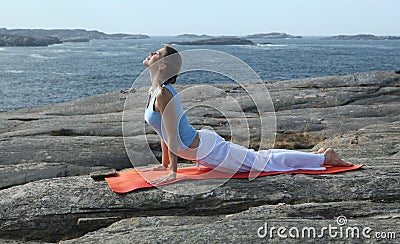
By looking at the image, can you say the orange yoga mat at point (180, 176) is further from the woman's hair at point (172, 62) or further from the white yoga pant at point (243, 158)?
the woman's hair at point (172, 62)

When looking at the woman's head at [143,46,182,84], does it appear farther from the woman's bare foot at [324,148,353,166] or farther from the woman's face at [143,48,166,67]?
the woman's bare foot at [324,148,353,166]

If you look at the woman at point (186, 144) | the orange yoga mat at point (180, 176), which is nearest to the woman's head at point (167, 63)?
the woman at point (186, 144)

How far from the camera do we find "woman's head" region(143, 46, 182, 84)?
34.9 ft

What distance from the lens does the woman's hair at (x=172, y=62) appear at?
10.6 meters

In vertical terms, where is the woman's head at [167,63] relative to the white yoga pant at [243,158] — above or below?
above

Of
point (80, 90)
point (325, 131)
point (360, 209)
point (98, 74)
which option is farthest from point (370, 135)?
point (98, 74)

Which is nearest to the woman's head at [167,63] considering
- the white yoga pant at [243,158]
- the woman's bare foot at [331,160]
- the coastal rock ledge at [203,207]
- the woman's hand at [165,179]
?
the white yoga pant at [243,158]

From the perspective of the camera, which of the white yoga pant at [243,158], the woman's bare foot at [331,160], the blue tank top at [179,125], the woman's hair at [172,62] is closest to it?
the woman's hair at [172,62]

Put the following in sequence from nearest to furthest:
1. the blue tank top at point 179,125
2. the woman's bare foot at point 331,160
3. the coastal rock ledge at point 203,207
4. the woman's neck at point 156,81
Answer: the coastal rock ledge at point 203,207, the woman's neck at point 156,81, the blue tank top at point 179,125, the woman's bare foot at point 331,160

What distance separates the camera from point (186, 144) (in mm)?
11281

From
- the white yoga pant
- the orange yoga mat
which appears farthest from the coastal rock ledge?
the white yoga pant

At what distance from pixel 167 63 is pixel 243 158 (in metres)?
2.95

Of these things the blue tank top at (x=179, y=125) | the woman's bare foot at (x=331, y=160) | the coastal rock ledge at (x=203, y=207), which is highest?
the blue tank top at (x=179, y=125)

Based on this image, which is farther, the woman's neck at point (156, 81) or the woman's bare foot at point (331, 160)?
the woman's bare foot at point (331, 160)
